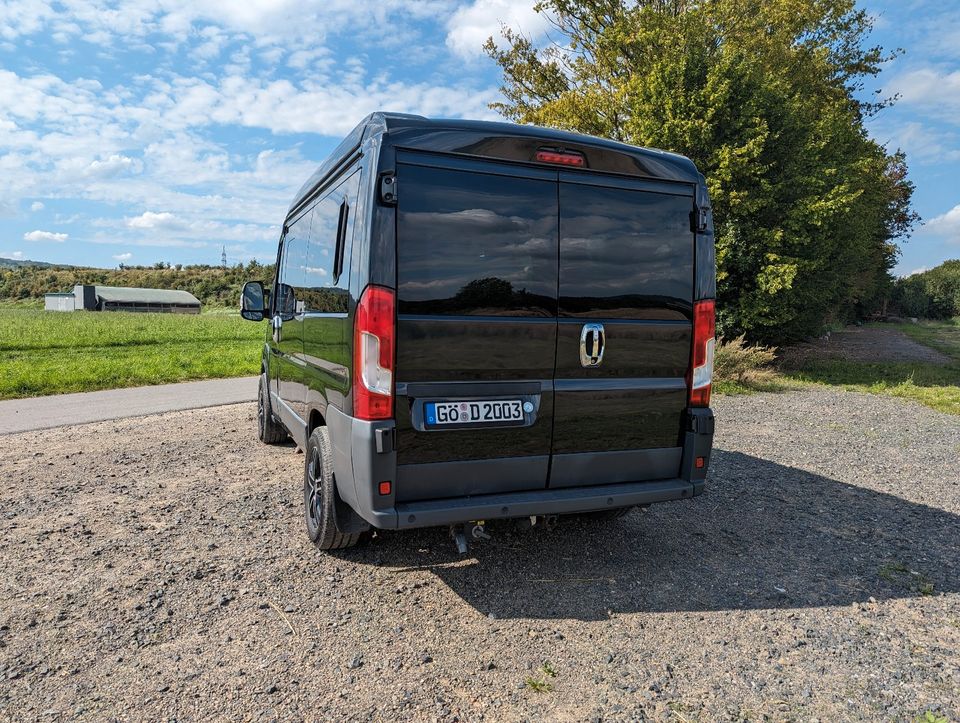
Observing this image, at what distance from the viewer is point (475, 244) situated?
10.8ft

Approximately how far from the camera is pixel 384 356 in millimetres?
3127

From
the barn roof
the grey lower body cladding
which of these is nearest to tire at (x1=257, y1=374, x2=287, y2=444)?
the grey lower body cladding

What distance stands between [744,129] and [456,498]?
46.7ft

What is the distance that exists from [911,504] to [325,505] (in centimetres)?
518

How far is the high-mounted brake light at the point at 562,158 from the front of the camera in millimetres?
3484

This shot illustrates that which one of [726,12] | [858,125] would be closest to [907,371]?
[858,125]

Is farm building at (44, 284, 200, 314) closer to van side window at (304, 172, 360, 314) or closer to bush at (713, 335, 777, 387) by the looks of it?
bush at (713, 335, 777, 387)

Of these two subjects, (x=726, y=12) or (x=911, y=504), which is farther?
(x=726, y=12)

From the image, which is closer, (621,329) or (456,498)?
(456,498)

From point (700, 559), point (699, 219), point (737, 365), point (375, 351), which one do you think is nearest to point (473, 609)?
point (375, 351)

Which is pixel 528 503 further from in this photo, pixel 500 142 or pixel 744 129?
pixel 744 129

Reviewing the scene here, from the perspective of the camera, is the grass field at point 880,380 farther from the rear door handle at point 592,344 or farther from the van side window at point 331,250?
the van side window at point 331,250

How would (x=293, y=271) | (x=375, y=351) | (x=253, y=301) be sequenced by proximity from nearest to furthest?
1. (x=375, y=351)
2. (x=293, y=271)
3. (x=253, y=301)

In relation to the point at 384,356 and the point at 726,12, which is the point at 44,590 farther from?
the point at 726,12
